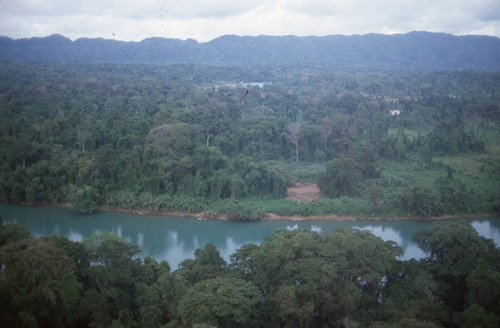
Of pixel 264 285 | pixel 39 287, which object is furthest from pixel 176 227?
pixel 39 287

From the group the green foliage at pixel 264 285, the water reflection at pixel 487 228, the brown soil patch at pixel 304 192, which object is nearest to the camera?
the green foliage at pixel 264 285

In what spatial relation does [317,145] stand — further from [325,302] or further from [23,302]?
[23,302]

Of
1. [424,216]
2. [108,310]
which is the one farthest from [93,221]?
[424,216]

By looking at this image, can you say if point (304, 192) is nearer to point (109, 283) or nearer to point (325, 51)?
point (109, 283)

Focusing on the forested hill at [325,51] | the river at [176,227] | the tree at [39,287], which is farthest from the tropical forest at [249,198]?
the forested hill at [325,51]

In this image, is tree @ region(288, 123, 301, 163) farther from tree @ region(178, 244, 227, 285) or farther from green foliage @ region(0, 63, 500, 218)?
tree @ region(178, 244, 227, 285)

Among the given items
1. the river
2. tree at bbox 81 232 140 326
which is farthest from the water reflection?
tree at bbox 81 232 140 326

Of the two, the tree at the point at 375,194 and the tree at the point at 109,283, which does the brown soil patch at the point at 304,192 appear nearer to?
the tree at the point at 375,194
